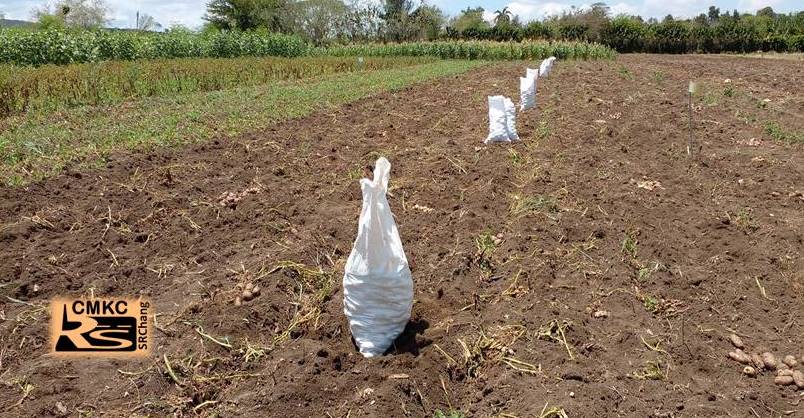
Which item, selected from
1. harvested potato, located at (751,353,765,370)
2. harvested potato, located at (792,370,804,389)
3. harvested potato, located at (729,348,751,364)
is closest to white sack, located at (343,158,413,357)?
harvested potato, located at (729,348,751,364)

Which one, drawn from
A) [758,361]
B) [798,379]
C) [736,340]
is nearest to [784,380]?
[798,379]

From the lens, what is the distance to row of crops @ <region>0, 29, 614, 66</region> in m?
18.4

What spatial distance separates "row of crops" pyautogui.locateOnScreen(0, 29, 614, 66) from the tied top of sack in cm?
1921

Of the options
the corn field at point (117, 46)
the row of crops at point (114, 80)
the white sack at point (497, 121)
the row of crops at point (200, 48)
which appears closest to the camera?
the white sack at point (497, 121)

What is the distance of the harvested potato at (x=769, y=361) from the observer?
317cm

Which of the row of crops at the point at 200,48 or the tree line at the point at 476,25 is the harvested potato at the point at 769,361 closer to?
the row of crops at the point at 200,48

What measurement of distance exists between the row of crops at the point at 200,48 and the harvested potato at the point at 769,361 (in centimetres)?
2065

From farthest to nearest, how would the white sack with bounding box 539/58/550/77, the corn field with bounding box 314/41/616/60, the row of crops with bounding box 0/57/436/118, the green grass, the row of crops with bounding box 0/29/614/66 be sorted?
the corn field with bounding box 314/41/616/60, the row of crops with bounding box 0/29/614/66, the white sack with bounding box 539/58/550/77, the row of crops with bounding box 0/57/436/118, the green grass

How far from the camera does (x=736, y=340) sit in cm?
337

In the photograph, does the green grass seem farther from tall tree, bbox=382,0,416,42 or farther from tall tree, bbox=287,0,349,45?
tall tree, bbox=287,0,349,45

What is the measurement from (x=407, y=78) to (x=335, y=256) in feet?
43.6

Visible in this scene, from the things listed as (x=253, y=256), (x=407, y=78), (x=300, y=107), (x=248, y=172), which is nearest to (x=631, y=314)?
(x=253, y=256)

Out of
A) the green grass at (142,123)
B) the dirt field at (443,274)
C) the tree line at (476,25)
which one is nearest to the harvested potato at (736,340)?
the dirt field at (443,274)

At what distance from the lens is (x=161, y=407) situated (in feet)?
9.68
